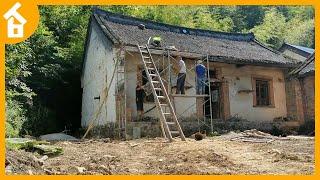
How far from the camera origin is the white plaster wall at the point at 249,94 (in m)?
17.3

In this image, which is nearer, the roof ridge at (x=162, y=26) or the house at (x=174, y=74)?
the house at (x=174, y=74)

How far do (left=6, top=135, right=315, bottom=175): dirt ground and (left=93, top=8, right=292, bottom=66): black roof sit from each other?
584 centimetres

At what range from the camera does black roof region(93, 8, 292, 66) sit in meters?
16.2

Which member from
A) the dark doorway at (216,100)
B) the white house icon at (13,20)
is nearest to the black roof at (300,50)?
the dark doorway at (216,100)

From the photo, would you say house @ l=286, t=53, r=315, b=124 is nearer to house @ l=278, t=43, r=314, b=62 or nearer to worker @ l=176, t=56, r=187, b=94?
worker @ l=176, t=56, r=187, b=94

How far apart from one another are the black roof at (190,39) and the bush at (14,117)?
448 centimetres

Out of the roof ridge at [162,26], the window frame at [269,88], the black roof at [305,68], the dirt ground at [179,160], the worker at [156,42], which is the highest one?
the roof ridge at [162,26]

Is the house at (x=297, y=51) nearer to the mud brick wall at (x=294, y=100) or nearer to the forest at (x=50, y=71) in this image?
the forest at (x=50, y=71)

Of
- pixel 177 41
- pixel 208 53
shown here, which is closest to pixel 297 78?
pixel 208 53

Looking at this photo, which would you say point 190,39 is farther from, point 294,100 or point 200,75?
point 294,100

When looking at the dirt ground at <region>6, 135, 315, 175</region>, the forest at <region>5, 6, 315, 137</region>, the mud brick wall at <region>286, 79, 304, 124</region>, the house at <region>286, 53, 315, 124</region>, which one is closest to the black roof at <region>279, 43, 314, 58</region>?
the forest at <region>5, 6, 315, 137</region>

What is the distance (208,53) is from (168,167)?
979cm

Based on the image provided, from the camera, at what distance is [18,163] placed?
7.23m

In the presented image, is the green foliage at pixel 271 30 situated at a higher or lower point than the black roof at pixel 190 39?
higher
